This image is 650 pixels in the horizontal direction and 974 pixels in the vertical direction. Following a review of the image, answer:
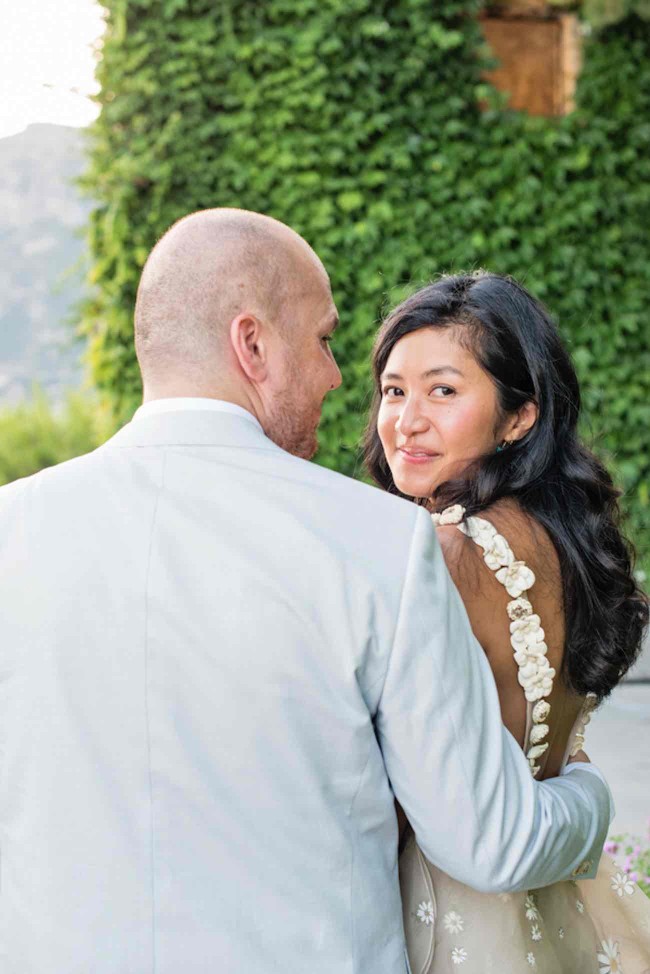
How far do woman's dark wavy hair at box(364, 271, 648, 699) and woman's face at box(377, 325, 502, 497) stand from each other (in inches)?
0.9

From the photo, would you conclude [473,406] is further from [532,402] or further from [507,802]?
[507,802]

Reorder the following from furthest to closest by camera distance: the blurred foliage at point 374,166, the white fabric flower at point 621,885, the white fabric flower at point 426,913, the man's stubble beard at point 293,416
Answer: the blurred foliage at point 374,166
the white fabric flower at point 621,885
the white fabric flower at point 426,913
the man's stubble beard at point 293,416

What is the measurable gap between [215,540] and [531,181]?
6154mm

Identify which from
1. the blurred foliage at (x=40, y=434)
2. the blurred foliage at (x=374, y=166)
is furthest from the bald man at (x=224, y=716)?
the blurred foliage at (x=40, y=434)

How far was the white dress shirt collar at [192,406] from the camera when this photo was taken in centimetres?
142

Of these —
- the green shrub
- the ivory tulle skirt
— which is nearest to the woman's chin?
the ivory tulle skirt

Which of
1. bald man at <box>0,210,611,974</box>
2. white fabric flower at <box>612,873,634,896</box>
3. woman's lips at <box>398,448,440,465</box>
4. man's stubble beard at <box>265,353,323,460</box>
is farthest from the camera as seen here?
woman's lips at <box>398,448,440,465</box>

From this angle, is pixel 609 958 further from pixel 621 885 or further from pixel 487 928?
pixel 487 928

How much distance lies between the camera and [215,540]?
131 cm

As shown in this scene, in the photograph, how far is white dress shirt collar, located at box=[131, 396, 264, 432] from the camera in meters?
1.42

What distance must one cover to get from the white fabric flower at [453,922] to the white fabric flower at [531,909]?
0.13 meters

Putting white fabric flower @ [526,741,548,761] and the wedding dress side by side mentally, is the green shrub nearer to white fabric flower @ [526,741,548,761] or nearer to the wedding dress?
the wedding dress

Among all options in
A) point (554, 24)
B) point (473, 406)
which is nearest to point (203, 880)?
point (473, 406)

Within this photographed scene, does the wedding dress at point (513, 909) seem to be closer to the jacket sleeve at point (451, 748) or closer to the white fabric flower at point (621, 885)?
the white fabric flower at point (621, 885)
